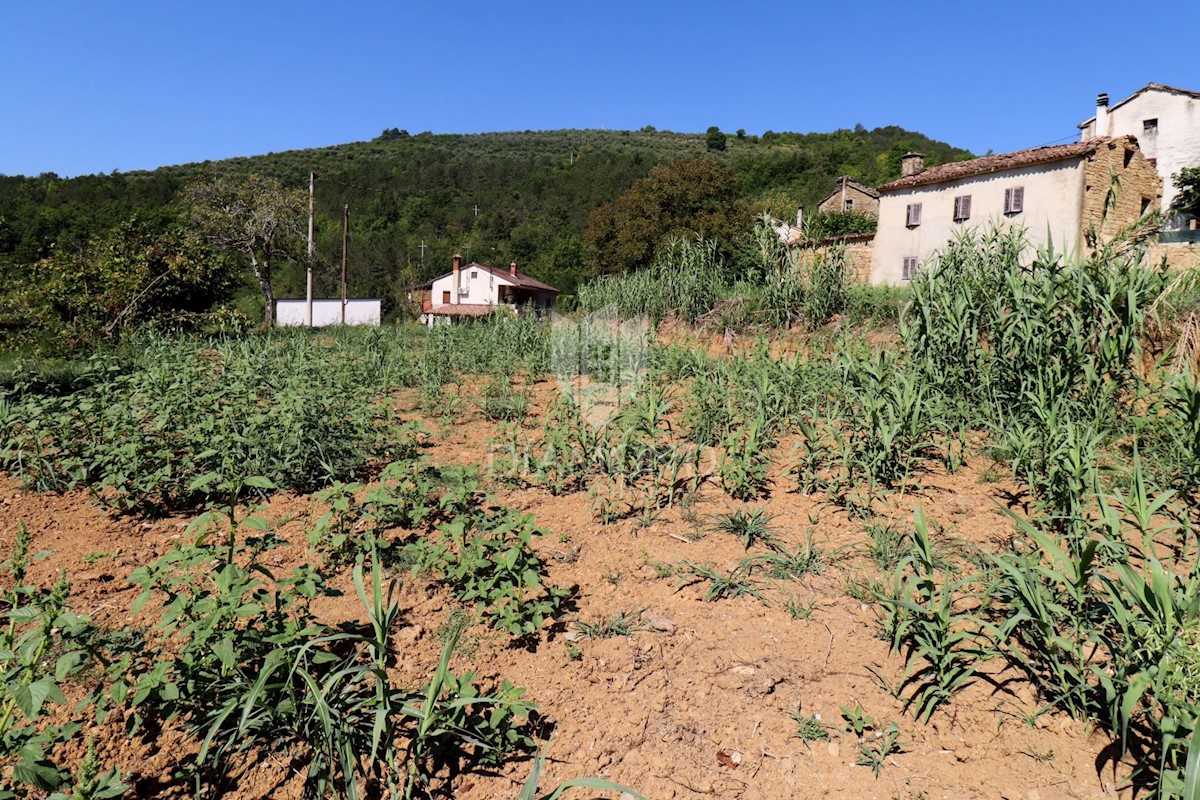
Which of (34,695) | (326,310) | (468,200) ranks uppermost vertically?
(468,200)

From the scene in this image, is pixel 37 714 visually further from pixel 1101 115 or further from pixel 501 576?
pixel 1101 115

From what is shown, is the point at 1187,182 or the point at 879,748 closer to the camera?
the point at 879,748

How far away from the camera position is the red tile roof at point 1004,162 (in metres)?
17.5

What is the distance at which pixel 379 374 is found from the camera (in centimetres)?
663

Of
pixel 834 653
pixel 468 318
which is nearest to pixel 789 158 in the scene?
pixel 468 318

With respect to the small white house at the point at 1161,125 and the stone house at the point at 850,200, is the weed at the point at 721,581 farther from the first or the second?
the stone house at the point at 850,200

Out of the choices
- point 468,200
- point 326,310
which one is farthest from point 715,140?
point 326,310

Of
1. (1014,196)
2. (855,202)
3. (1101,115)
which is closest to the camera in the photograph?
(1014,196)

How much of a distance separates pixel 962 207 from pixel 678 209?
29.9 ft

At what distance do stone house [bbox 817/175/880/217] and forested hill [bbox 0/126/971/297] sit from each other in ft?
7.63

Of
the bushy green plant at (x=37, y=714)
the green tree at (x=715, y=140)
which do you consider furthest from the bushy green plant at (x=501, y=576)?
the green tree at (x=715, y=140)

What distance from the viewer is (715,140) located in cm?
8825

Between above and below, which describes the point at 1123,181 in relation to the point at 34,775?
above

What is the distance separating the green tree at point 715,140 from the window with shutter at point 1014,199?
7159cm
